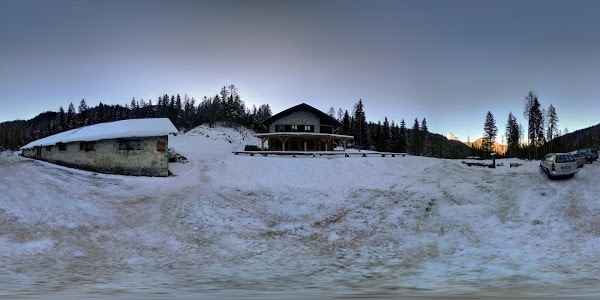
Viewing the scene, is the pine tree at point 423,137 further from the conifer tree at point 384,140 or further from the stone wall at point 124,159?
the stone wall at point 124,159

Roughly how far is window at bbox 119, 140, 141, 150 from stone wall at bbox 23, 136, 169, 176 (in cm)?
18

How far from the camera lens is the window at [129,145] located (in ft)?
90.8

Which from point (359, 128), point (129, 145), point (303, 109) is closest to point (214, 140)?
point (303, 109)

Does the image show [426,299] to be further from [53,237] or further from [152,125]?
[152,125]

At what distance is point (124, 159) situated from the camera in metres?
27.5

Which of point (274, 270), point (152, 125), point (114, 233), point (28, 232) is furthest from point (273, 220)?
point (152, 125)

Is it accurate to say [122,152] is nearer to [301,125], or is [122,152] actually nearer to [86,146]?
[86,146]

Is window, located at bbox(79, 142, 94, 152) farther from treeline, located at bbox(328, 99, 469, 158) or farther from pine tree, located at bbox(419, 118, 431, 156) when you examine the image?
pine tree, located at bbox(419, 118, 431, 156)

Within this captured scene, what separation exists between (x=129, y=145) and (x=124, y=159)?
1246 mm

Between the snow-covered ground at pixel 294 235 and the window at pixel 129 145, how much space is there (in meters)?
3.10

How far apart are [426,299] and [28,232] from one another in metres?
16.9

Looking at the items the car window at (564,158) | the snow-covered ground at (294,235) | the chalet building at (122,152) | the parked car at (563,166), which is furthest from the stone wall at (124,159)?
the car window at (564,158)

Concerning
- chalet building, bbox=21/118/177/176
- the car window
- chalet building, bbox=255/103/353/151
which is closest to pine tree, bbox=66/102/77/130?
chalet building, bbox=255/103/353/151

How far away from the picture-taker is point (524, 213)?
60.5ft
